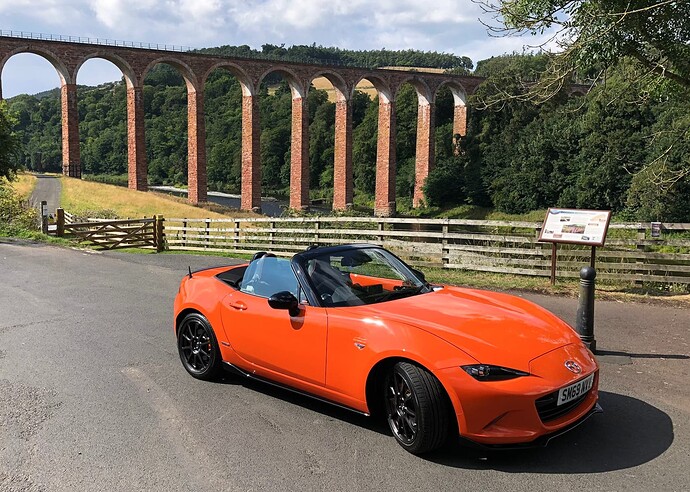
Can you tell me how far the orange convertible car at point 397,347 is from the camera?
3.32 m

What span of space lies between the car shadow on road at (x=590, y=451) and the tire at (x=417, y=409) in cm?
16

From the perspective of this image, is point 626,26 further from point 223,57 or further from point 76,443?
point 223,57

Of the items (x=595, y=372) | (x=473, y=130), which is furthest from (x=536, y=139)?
(x=595, y=372)

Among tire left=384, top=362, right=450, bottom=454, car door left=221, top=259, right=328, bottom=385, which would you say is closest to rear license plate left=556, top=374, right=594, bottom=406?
tire left=384, top=362, right=450, bottom=454

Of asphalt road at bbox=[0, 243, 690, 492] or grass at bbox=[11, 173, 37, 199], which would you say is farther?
grass at bbox=[11, 173, 37, 199]

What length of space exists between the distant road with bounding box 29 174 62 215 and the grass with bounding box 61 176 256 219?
55cm

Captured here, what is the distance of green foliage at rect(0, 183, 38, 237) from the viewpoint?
21869 millimetres

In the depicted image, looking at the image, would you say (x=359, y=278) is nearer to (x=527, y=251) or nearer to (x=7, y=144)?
(x=527, y=251)

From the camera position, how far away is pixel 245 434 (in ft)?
13.0

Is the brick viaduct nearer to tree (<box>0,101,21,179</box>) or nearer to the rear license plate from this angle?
tree (<box>0,101,21,179</box>)

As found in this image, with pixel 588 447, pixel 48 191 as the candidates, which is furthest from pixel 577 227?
pixel 48 191

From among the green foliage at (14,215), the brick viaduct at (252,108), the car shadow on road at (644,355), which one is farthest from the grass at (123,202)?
the car shadow on road at (644,355)

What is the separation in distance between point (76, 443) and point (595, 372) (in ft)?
11.3

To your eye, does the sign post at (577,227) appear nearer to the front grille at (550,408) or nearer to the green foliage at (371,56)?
the front grille at (550,408)
